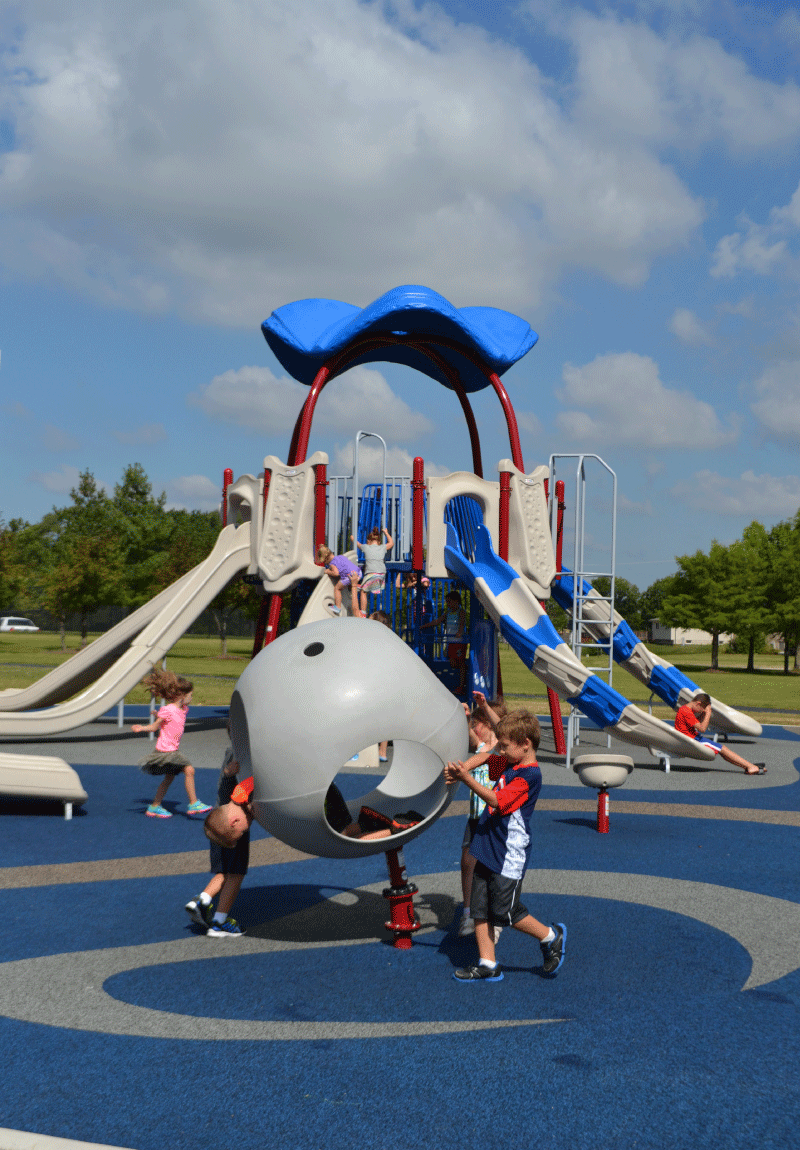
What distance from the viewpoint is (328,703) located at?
5570mm

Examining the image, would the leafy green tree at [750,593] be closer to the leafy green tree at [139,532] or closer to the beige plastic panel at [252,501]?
the leafy green tree at [139,532]

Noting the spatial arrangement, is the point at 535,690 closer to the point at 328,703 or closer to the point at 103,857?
the point at 103,857

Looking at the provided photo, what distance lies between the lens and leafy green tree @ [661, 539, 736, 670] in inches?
2191

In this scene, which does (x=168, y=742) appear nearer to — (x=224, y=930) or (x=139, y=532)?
(x=224, y=930)

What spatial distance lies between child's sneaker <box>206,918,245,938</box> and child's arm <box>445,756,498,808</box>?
76.7 inches

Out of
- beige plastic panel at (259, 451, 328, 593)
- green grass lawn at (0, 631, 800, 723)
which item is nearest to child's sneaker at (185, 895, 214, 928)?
beige plastic panel at (259, 451, 328, 593)

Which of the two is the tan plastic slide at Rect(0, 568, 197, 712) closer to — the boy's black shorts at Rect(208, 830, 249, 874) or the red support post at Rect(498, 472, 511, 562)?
the red support post at Rect(498, 472, 511, 562)

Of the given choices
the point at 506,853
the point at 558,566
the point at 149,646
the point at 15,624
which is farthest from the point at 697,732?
the point at 15,624

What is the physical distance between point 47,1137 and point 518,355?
17499mm

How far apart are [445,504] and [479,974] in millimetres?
11921

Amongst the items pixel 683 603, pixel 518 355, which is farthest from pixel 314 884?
pixel 683 603

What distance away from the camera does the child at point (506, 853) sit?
18.7ft

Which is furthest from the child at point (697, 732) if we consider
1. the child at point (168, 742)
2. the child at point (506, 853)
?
the child at point (506, 853)

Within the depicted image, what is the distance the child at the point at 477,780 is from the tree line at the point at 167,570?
3796 centimetres
